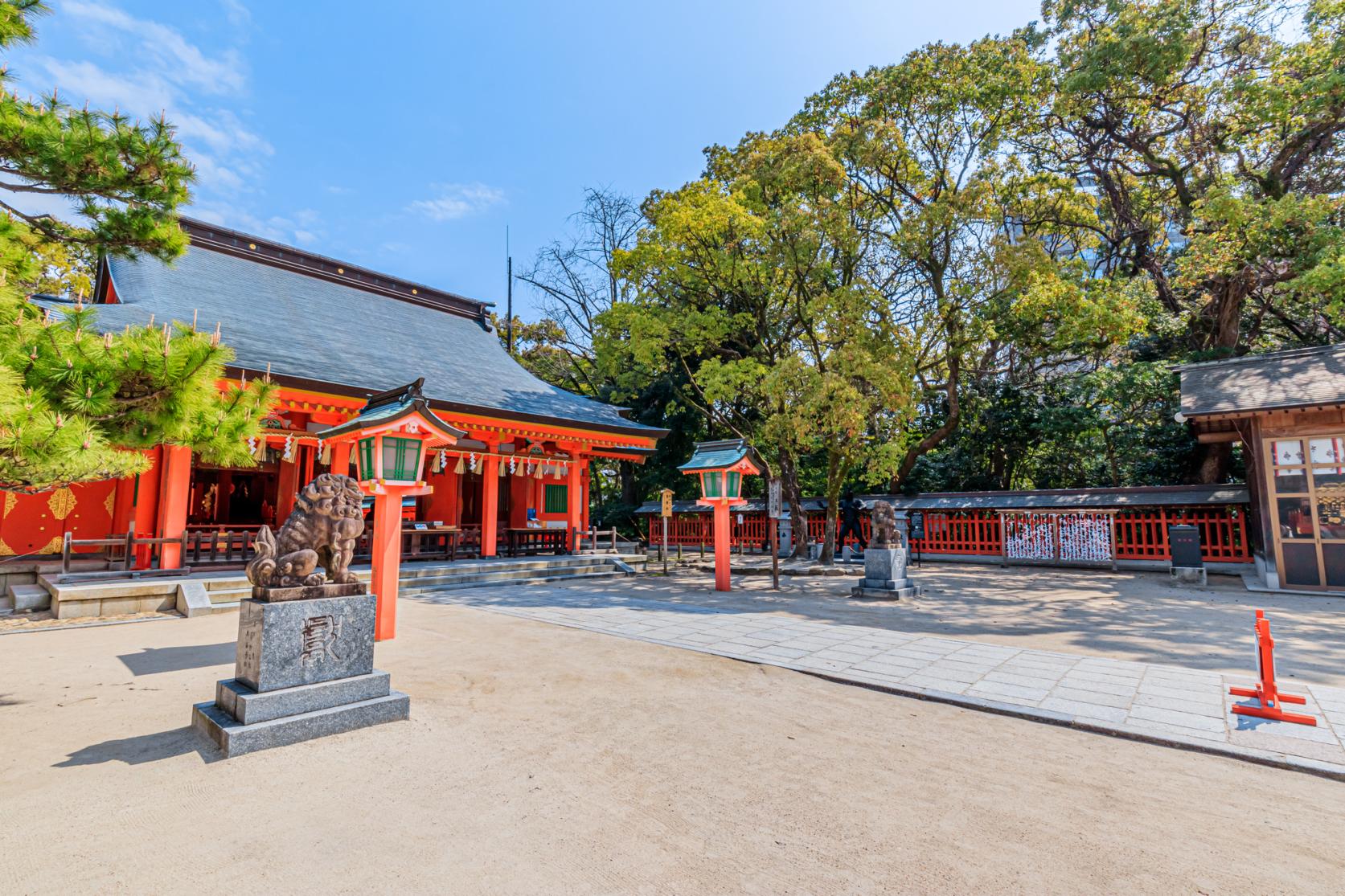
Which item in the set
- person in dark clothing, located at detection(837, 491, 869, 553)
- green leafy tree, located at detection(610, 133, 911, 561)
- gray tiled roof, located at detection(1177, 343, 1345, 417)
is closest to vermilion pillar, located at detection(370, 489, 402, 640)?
green leafy tree, located at detection(610, 133, 911, 561)

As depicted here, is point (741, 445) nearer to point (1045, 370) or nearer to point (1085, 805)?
point (1085, 805)

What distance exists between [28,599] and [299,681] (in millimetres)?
7603

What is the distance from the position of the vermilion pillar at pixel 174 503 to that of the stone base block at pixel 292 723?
6.53 metres

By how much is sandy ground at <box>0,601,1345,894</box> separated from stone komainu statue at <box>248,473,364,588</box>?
1096 mm

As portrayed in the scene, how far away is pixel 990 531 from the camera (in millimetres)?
15977

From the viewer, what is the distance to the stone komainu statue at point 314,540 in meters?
4.16

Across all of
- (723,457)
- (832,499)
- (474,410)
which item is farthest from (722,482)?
(474,410)

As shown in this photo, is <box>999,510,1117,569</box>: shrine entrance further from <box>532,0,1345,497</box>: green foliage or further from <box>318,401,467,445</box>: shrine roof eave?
<box>318,401,467,445</box>: shrine roof eave

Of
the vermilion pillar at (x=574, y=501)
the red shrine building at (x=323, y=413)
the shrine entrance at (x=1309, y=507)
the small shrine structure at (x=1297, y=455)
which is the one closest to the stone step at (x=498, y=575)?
the red shrine building at (x=323, y=413)

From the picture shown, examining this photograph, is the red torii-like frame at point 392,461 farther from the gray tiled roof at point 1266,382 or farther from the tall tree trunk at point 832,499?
the gray tiled roof at point 1266,382

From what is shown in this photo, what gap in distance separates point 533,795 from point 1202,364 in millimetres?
14801

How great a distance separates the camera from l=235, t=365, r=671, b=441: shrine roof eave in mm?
9328

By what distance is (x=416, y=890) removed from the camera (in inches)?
89.9

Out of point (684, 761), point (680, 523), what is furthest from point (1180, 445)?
point (684, 761)
